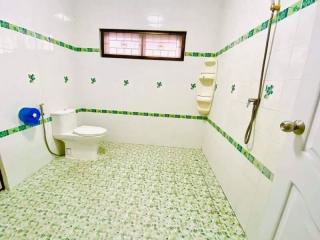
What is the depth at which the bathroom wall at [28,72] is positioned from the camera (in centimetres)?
149

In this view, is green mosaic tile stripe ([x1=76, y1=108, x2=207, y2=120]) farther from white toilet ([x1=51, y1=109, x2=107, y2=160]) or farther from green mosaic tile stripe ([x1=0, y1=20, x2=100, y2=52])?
green mosaic tile stripe ([x1=0, y1=20, x2=100, y2=52])

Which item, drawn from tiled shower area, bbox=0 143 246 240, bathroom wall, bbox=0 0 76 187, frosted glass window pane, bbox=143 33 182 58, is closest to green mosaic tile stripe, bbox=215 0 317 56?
frosted glass window pane, bbox=143 33 182 58

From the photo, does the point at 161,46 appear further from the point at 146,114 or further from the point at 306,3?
the point at 306,3

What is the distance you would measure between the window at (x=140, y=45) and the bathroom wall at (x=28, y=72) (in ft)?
1.83

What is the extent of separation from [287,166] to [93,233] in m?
1.32

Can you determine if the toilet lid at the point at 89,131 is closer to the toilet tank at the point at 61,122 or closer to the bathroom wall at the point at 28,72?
the toilet tank at the point at 61,122

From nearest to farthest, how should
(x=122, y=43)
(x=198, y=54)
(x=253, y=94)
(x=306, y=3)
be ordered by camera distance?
(x=306, y=3) → (x=253, y=94) → (x=198, y=54) → (x=122, y=43)

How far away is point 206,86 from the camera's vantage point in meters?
2.54

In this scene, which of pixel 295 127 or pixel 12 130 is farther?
pixel 12 130

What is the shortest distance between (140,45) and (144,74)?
444mm

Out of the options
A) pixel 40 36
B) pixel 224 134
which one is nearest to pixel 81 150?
pixel 40 36

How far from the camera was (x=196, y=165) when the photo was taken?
2.30 m

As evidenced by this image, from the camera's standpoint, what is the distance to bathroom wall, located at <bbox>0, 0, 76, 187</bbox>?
1494 millimetres

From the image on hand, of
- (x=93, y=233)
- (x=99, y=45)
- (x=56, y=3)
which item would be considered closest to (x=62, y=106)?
(x=99, y=45)
